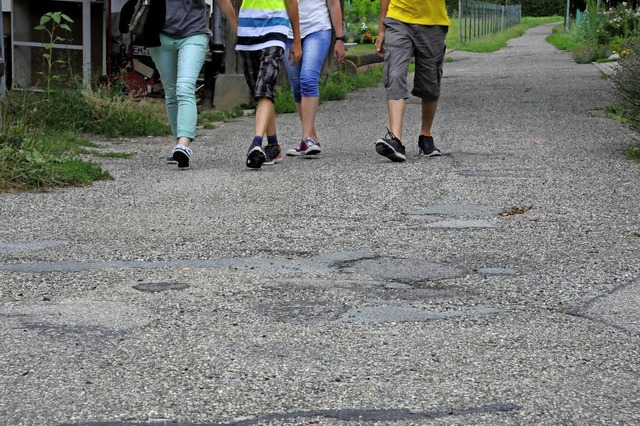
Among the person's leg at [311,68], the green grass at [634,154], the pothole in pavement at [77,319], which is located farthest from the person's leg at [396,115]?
the pothole in pavement at [77,319]

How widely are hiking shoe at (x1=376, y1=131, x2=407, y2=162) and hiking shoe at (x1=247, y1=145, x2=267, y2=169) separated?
86 cm

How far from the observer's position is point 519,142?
9961 millimetres

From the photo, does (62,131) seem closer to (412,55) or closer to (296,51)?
(296,51)

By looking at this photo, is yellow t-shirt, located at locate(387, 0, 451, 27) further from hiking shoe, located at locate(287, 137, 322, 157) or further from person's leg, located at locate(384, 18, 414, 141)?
hiking shoe, located at locate(287, 137, 322, 157)

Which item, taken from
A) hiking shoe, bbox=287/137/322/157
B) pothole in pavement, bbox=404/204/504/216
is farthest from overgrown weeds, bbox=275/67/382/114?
pothole in pavement, bbox=404/204/504/216

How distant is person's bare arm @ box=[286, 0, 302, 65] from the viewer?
8.03 m

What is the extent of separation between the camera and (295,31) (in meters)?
8.17

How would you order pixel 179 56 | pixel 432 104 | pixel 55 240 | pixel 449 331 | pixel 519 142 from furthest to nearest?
pixel 519 142, pixel 432 104, pixel 179 56, pixel 55 240, pixel 449 331

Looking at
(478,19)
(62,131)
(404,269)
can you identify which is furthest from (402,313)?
(478,19)

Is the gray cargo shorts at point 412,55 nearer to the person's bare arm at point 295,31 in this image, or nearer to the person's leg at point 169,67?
the person's bare arm at point 295,31

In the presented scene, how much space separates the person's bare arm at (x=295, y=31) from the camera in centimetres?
803

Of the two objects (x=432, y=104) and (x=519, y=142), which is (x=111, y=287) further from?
(x=519, y=142)

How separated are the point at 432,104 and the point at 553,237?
3378mm

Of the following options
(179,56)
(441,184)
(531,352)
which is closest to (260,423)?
(531,352)
